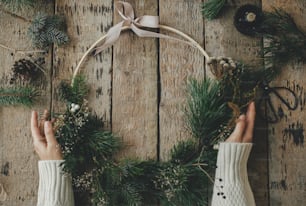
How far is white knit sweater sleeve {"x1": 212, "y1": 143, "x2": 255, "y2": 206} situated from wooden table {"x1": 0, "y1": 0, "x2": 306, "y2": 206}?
0.08 metres

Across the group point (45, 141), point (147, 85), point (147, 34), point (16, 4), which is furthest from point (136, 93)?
point (16, 4)

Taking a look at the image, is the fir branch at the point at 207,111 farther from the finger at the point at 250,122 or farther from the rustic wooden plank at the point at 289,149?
the rustic wooden plank at the point at 289,149

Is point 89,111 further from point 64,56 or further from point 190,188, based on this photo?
point 190,188

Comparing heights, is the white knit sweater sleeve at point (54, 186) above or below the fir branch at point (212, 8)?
below

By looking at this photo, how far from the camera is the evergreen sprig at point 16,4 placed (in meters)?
1.30

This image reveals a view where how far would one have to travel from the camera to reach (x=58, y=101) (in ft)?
4.26

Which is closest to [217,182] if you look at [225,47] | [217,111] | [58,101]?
[217,111]

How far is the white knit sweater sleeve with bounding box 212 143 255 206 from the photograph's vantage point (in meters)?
1.17

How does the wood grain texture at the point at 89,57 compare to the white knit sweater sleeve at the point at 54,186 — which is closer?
the white knit sweater sleeve at the point at 54,186

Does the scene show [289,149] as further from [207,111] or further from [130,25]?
[130,25]

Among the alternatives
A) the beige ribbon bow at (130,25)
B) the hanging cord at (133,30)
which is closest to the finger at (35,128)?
the hanging cord at (133,30)

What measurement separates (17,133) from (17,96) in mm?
100

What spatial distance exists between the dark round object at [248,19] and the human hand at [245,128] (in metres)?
0.21

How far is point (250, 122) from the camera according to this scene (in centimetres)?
123
